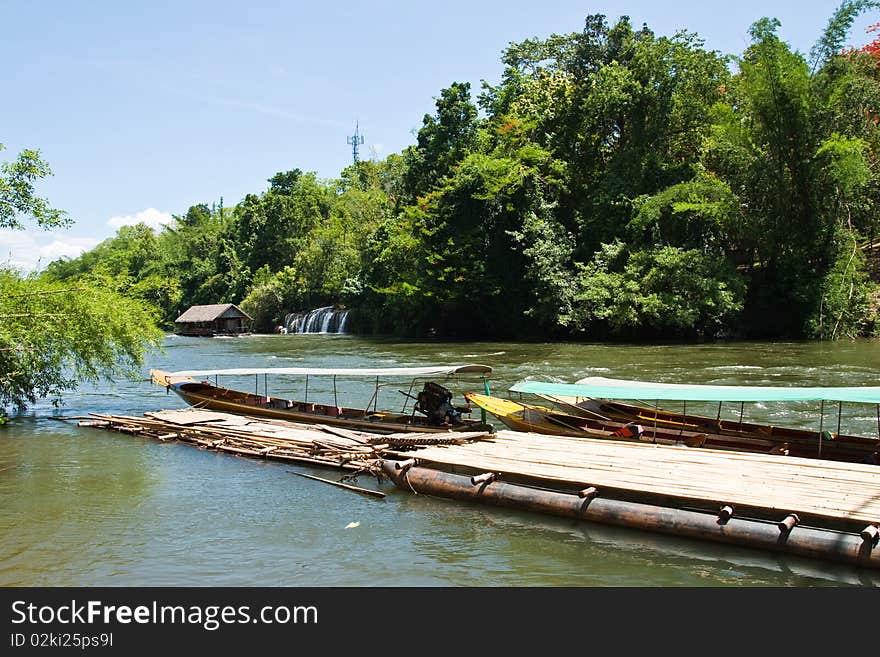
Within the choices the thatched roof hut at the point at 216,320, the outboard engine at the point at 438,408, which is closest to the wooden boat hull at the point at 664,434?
the outboard engine at the point at 438,408

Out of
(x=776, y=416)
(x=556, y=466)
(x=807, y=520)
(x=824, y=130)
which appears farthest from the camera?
(x=824, y=130)

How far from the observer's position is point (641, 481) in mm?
10570

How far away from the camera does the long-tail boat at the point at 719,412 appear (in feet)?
38.9

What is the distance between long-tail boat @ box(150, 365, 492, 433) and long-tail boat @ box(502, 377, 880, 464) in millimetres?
1620

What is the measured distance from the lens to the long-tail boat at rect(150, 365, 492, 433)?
51.7 ft

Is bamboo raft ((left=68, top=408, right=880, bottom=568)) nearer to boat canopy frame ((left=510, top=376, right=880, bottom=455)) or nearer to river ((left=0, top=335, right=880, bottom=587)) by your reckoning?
river ((left=0, top=335, right=880, bottom=587))

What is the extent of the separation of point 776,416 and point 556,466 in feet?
32.2

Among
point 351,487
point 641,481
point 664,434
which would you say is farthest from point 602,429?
point 351,487

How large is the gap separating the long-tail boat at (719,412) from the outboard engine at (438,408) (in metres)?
1.57

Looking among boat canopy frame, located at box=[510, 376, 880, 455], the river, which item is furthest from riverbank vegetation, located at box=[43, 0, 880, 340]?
boat canopy frame, located at box=[510, 376, 880, 455]

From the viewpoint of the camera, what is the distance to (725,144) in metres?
36.0
